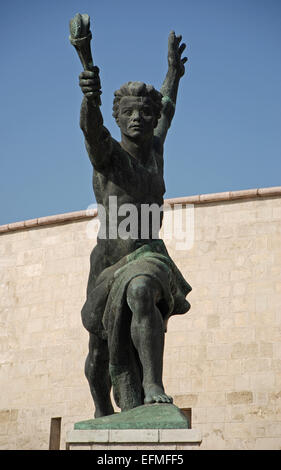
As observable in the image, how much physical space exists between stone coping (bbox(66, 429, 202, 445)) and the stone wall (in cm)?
692

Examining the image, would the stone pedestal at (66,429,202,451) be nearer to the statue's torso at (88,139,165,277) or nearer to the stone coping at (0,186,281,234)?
the statue's torso at (88,139,165,277)

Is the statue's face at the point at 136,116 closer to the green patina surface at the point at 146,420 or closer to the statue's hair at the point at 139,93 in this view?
the statue's hair at the point at 139,93

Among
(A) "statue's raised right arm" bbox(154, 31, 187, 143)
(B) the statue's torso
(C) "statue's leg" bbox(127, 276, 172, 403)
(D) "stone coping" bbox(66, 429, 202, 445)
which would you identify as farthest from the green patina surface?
(A) "statue's raised right arm" bbox(154, 31, 187, 143)

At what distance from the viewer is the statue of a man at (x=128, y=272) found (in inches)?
220

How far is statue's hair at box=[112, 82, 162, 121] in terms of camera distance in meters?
6.14

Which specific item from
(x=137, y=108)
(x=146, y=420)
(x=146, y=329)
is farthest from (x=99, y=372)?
(x=137, y=108)

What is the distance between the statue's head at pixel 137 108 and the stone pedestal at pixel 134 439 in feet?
6.45

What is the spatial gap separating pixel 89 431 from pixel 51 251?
28.5ft

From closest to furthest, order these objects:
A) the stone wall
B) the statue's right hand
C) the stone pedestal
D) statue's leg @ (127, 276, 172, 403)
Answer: the stone pedestal, statue's leg @ (127, 276, 172, 403), the statue's right hand, the stone wall

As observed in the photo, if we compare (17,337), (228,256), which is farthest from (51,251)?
(228,256)

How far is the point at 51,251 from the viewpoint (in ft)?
45.2

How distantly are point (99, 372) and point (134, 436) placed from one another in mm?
1058
